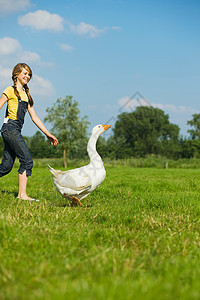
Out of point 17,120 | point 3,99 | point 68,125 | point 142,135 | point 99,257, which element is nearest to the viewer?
point 99,257

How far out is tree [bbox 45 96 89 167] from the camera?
4394 centimetres

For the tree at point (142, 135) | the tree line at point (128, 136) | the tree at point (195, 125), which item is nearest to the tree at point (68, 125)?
the tree line at point (128, 136)

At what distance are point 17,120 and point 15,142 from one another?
0.48 metres

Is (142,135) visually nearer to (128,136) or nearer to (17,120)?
(128,136)

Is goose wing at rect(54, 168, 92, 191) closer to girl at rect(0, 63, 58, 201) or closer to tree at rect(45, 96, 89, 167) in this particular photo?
girl at rect(0, 63, 58, 201)

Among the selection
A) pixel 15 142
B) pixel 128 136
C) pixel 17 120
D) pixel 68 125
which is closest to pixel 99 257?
pixel 15 142

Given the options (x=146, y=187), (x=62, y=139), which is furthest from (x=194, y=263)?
(x=62, y=139)

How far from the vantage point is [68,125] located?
147ft

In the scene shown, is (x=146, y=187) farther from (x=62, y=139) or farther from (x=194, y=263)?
(x=62, y=139)

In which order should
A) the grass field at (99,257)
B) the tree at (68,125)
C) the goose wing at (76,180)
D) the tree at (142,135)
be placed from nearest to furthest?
the grass field at (99,257) → the goose wing at (76,180) → the tree at (68,125) → the tree at (142,135)

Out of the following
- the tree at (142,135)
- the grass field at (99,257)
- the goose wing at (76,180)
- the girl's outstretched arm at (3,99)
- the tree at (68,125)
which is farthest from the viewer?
the tree at (142,135)

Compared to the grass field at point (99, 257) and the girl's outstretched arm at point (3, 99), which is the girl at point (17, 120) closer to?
the girl's outstretched arm at point (3, 99)

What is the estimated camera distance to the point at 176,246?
322 centimetres

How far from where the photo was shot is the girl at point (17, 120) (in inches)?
231
